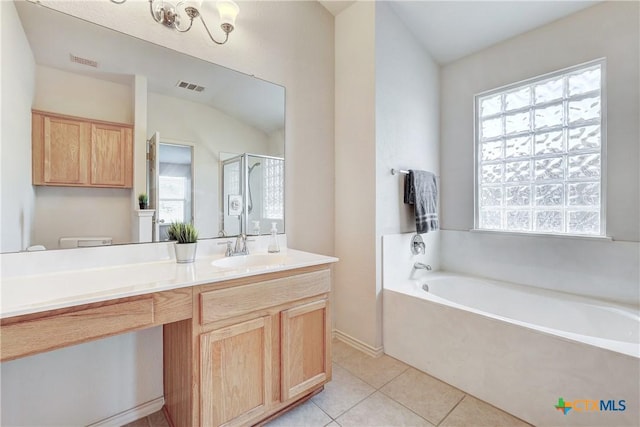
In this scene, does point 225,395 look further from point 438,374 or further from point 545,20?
point 545,20

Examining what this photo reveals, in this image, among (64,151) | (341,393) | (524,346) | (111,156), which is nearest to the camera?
(64,151)

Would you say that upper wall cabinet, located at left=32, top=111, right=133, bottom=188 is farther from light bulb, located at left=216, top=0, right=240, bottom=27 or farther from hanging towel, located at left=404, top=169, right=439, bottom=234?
hanging towel, located at left=404, top=169, right=439, bottom=234

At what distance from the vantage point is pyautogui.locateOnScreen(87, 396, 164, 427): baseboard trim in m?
1.35

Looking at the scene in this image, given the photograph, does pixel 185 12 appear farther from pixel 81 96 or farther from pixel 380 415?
pixel 380 415

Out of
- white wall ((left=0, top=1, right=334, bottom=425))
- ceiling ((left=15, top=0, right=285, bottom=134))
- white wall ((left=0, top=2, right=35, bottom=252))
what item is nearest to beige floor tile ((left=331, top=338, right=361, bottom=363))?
white wall ((left=0, top=1, right=334, bottom=425))

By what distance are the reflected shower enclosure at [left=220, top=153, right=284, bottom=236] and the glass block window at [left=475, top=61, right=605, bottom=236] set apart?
192cm

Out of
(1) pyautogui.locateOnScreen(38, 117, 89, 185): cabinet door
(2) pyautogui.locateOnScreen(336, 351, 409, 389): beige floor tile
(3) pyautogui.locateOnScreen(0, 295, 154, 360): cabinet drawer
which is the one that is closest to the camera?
(3) pyautogui.locateOnScreen(0, 295, 154, 360): cabinet drawer

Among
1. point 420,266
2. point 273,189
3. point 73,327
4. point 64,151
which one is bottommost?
point 420,266

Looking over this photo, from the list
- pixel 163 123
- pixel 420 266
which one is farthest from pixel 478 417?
pixel 163 123

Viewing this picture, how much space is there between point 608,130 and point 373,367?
7.66ft

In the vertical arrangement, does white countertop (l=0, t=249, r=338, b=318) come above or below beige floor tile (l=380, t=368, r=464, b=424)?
above

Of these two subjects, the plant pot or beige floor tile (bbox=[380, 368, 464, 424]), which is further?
beige floor tile (bbox=[380, 368, 464, 424])

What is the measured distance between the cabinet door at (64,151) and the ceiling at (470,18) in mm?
2039

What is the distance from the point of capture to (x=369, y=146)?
210 centimetres
